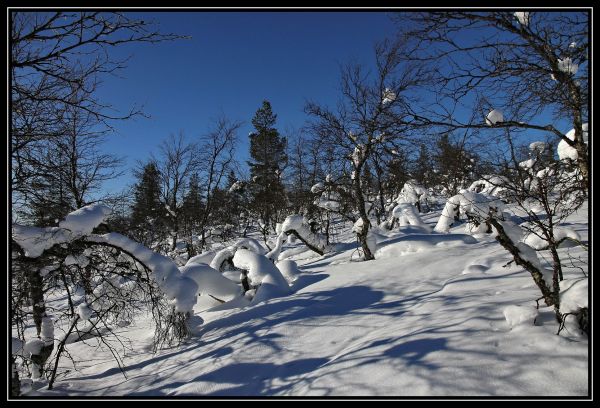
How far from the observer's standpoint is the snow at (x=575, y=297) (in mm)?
2547

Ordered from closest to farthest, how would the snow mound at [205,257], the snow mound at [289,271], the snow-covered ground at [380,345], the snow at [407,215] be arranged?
the snow-covered ground at [380,345], the snow mound at [289,271], the snow mound at [205,257], the snow at [407,215]

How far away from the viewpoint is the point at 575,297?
259 cm

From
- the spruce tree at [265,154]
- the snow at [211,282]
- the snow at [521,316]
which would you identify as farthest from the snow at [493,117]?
the spruce tree at [265,154]

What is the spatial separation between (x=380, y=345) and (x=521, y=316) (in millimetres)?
1435

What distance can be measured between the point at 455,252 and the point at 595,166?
5.31 meters

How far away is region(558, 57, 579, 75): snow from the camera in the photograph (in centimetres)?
299

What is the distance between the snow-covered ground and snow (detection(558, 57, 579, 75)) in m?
2.39

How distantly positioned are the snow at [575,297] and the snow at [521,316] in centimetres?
27

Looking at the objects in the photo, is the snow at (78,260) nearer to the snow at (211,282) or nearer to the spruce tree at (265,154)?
the snow at (211,282)

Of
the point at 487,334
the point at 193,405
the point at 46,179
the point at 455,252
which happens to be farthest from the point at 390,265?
the point at 46,179

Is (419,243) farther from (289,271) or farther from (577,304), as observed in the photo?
(577,304)

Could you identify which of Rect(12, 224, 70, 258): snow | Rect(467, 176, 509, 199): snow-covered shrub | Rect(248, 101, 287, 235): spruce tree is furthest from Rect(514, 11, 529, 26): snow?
Rect(248, 101, 287, 235): spruce tree

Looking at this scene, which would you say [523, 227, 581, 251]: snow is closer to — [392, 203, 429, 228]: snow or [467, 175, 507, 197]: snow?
[467, 175, 507, 197]: snow
